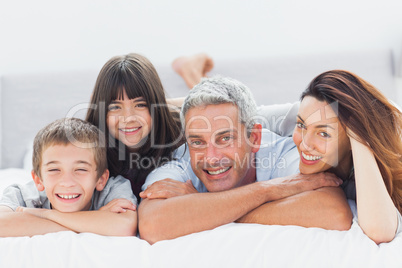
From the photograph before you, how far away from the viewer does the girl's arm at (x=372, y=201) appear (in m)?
1.14

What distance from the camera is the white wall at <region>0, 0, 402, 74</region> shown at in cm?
265

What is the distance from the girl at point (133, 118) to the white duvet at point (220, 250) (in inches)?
21.0

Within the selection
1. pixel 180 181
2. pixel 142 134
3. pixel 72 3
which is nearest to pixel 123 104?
pixel 142 134

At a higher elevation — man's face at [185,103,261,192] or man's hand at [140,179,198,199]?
man's face at [185,103,261,192]

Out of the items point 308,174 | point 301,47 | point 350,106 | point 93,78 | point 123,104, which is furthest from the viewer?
point 301,47

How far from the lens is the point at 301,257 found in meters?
1.05

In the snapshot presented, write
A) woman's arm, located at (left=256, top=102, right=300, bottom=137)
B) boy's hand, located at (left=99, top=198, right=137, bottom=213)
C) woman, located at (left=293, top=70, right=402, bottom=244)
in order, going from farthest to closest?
woman's arm, located at (left=256, top=102, right=300, bottom=137)
boy's hand, located at (left=99, top=198, right=137, bottom=213)
woman, located at (left=293, top=70, right=402, bottom=244)

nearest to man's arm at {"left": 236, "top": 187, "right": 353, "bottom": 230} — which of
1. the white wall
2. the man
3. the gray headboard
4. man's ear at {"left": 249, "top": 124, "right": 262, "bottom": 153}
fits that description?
the man

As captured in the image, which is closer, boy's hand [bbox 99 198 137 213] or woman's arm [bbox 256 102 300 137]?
boy's hand [bbox 99 198 137 213]

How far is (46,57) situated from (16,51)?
200 millimetres

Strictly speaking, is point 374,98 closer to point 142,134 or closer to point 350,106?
point 350,106

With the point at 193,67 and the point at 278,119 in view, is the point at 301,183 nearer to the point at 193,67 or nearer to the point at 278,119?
the point at 278,119

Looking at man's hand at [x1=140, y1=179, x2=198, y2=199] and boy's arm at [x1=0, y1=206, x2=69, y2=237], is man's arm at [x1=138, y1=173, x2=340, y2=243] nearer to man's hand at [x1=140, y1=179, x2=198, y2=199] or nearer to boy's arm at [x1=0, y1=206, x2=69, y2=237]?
man's hand at [x1=140, y1=179, x2=198, y2=199]

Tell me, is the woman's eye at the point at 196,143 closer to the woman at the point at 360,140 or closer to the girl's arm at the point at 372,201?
the woman at the point at 360,140
